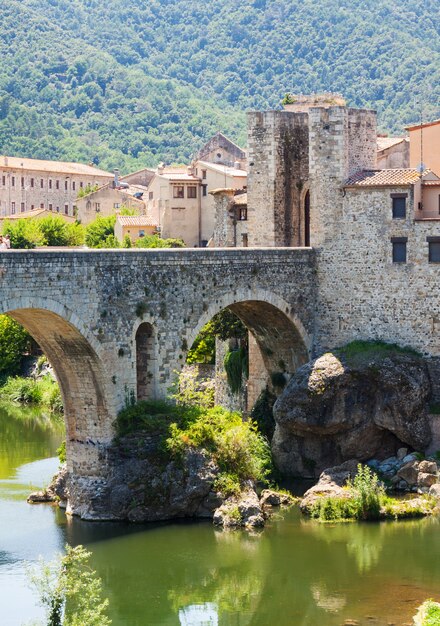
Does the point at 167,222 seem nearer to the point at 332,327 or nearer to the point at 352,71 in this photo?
the point at 332,327

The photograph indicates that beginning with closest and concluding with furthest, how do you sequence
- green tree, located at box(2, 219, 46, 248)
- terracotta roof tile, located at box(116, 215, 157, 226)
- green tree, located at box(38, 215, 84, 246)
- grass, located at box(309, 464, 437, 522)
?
1. grass, located at box(309, 464, 437, 522)
2. terracotta roof tile, located at box(116, 215, 157, 226)
3. green tree, located at box(2, 219, 46, 248)
4. green tree, located at box(38, 215, 84, 246)

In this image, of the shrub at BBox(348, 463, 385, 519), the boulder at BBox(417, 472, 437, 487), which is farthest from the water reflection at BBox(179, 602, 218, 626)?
the boulder at BBox(417, 472, 437, 487)

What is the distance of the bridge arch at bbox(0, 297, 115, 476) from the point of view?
3369cm

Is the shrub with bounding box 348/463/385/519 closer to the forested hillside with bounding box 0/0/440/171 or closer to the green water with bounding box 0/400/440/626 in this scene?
the green water with bounding box 0/400/440/626

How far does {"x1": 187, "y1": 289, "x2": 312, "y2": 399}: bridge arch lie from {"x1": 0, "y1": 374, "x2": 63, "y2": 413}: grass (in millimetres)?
16463

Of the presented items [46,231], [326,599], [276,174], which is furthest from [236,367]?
[46,231]

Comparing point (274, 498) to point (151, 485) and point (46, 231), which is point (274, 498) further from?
point (46, 231)

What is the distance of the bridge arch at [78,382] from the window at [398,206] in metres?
9.95

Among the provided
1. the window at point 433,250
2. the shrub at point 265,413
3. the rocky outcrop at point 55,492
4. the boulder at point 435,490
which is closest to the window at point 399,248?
the window at point 433,250

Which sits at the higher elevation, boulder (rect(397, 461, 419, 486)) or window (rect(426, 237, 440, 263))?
window (rect(426, 237, 440, 263))

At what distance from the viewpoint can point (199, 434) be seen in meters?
34.5

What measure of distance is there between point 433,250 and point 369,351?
10.6ft

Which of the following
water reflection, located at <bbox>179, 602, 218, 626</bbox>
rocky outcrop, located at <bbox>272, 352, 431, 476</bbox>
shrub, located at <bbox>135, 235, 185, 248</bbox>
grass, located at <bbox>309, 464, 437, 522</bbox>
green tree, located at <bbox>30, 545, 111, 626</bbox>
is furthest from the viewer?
shrub, located at <bbox>135, 235, 185, 248</bbox>

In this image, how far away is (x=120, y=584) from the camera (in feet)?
99.0
